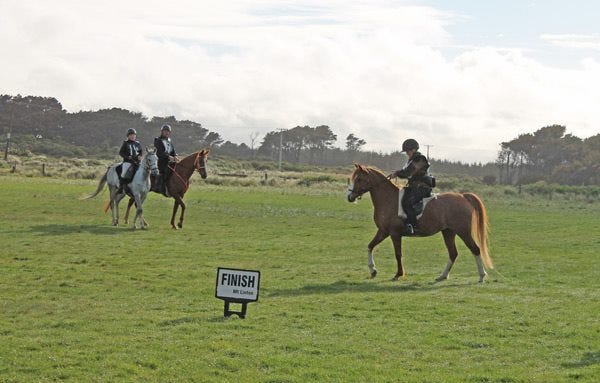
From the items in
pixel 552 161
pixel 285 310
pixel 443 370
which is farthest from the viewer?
pixel 552 161

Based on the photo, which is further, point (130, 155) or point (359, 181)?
point (130, 155)

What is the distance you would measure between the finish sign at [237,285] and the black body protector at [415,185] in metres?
5.04

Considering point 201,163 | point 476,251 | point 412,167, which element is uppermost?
point 412,167

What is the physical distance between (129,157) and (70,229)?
103 inches

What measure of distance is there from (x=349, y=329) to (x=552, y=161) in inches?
4419

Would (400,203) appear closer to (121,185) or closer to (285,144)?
(121,185)

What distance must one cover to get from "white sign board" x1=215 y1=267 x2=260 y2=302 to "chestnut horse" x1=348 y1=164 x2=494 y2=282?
4.90 meters

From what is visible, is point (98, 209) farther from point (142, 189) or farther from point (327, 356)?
point (327, 356)

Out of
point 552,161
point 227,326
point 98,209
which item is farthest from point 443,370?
point 552,161

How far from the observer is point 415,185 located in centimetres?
1545

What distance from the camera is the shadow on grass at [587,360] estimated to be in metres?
9.07

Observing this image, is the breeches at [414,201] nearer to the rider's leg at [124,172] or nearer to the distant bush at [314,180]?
the rider's leg at [124,172]

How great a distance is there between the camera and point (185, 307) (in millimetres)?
11891

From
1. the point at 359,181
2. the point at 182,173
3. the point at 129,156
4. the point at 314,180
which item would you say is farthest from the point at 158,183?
the point at 314,180
